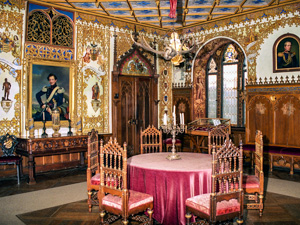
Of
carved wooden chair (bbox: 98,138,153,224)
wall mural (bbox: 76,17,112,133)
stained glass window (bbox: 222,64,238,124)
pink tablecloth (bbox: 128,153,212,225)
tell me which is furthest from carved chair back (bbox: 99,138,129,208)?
stained glass window (bbox: 222,64,238,124)

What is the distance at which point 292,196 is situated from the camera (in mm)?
5602

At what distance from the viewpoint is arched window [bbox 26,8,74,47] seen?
7.41 m

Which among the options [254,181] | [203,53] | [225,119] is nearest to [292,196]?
[254,181]

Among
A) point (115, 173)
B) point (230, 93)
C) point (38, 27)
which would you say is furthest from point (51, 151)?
point (230, 93)

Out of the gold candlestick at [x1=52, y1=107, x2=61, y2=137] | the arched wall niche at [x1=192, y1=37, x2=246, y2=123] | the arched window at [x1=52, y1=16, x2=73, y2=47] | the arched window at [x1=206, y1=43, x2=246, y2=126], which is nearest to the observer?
the gold candlestick at [x1=52, y1=107, x2=61, y2=137]

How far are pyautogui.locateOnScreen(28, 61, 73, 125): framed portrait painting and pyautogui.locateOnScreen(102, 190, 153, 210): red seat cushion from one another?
4.10 meters

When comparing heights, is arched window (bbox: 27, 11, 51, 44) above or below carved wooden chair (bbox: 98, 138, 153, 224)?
above

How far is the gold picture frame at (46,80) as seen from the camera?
7.39m

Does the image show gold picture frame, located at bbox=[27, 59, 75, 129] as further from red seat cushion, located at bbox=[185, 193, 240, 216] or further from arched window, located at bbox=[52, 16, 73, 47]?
red seat cushion, located at bbox=[185, 193, 240, 216]

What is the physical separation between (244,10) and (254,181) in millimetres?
5481

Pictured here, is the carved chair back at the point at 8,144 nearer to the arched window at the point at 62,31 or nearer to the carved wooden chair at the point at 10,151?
the carved wooden chair at the point at 10,151

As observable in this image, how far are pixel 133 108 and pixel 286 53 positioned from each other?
4481 millimetres

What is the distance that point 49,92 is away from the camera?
7691 mm

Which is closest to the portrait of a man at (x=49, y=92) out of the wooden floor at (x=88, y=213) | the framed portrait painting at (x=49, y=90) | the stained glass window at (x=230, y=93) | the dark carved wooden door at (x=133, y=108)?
the framed portrait painting at (x=49, y=90)
